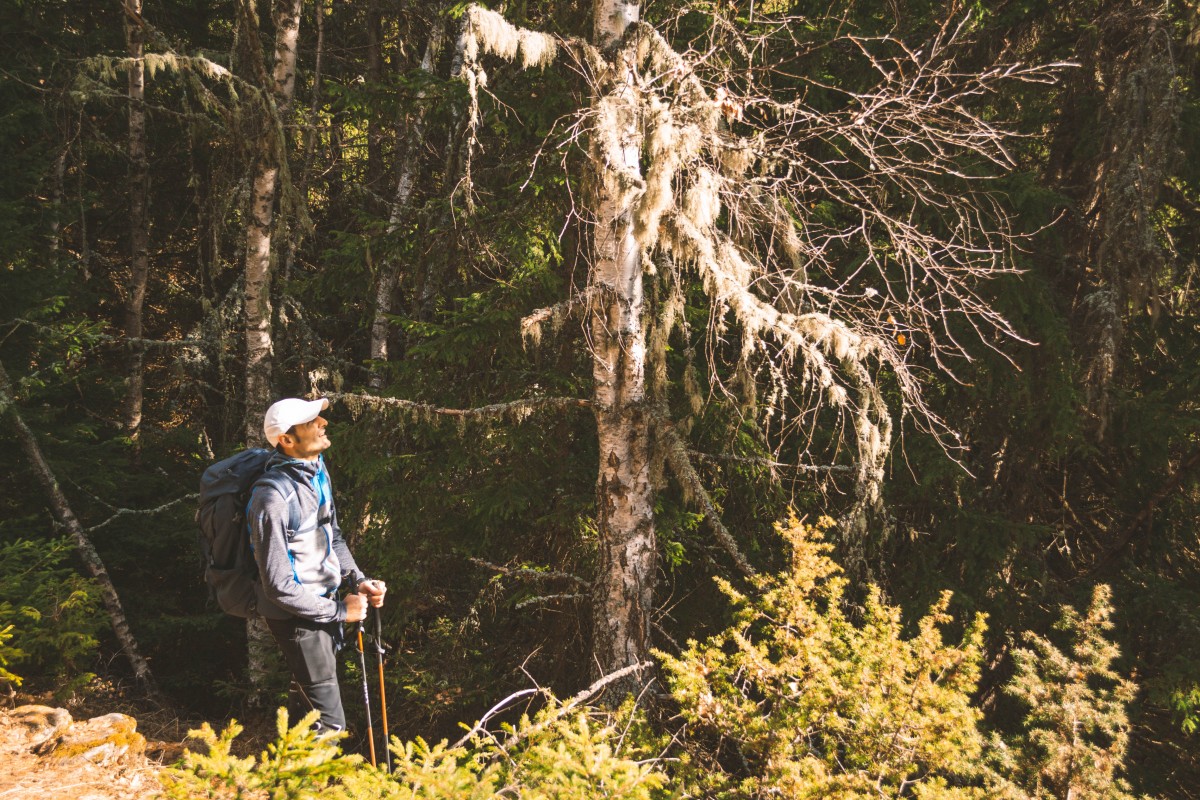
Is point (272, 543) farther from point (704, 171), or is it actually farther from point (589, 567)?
point (589, 567)

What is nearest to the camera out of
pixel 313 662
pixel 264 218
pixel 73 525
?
pixel 313 662

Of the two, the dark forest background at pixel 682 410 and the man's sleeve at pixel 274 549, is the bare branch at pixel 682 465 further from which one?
the man's sleeve at pixel 274 549

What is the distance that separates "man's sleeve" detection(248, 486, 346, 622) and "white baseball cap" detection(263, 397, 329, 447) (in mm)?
271

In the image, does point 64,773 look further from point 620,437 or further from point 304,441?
point 620,437

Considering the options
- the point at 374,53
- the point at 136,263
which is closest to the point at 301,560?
the point at 136,263

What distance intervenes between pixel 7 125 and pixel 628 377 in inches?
274

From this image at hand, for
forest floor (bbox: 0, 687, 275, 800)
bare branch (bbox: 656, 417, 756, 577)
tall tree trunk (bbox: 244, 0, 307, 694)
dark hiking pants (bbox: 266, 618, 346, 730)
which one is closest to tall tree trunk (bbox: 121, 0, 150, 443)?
tall tree trunk (bbox: 244, 0, 307, 694)

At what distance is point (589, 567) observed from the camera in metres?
6.06

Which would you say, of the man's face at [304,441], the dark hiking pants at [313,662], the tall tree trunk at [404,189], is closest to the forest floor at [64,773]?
the dark hiking pants at [313,662]

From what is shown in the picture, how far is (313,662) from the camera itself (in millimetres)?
3523

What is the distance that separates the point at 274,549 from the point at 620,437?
2.08 metres

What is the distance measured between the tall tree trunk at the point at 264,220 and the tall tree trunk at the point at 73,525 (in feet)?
6.03

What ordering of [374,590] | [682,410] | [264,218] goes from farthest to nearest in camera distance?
[264,218], [682,410], [374,590]

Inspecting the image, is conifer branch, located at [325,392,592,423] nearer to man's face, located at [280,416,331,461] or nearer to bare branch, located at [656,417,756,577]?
bare branch, located at [656,417,756,577]
